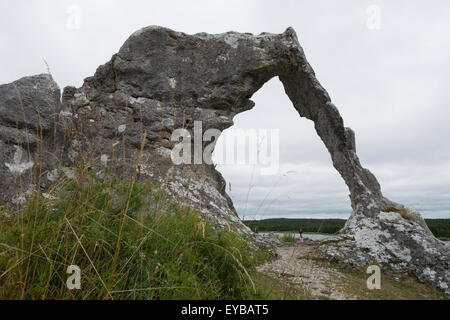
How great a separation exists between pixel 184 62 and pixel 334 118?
4.39 meters

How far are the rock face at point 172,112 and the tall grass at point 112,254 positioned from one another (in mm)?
2793

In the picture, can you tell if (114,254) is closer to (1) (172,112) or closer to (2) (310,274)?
(2) (310,274)

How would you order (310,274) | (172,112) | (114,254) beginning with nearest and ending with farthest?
1. (114,254)
2. (310,274)
3. (172,112)

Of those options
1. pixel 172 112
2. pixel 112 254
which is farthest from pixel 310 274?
pixel 172 112

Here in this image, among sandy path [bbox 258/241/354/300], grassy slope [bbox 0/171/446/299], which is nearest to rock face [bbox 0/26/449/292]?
sandy path [bbox 258/241/354/300]

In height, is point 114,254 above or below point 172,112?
below

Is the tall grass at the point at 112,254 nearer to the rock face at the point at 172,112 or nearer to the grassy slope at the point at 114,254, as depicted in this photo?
the grassy slope at the point at 114,254

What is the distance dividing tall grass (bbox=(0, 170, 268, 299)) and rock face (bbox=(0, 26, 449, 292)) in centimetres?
279

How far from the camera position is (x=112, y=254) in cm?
247

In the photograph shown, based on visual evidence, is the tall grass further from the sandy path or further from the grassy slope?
the sandy path

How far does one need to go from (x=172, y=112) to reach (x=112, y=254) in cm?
465
